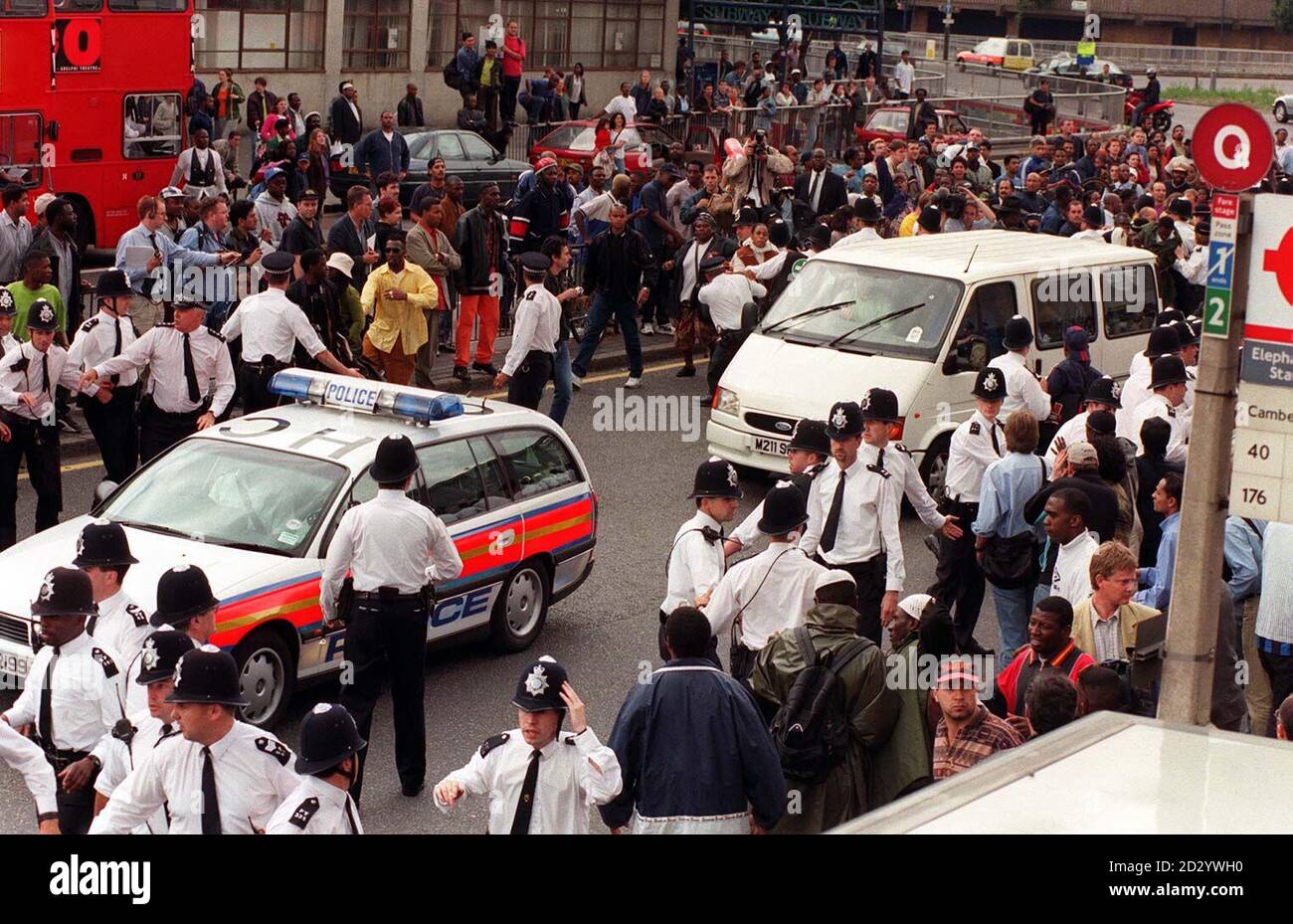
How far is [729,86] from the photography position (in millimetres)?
40281

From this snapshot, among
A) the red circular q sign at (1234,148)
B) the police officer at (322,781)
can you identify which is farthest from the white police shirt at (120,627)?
the red circular q sign at (1234,148)

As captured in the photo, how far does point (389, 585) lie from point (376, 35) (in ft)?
102

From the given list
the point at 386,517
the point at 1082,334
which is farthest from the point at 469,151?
the point at 386,517

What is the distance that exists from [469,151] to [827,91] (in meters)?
13.2

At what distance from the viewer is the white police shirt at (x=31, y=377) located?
11.9 metres

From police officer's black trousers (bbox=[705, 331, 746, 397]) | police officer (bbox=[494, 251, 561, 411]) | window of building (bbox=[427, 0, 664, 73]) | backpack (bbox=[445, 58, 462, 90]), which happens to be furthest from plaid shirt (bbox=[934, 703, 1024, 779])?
window of building (bbox=[427, 0, 664, 73])

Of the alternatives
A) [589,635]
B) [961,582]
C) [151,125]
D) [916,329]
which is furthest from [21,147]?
[961,582]

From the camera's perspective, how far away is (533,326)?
49.1ft

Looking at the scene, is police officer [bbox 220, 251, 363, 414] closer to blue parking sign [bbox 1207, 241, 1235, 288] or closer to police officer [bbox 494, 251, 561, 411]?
police officer [bbox 494, 251, 561, 411]

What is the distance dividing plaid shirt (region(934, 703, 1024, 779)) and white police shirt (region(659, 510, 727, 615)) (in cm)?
174

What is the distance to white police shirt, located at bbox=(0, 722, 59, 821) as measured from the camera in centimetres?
652

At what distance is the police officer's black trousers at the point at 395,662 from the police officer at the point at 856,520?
233cm

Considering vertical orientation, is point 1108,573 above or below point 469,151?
below
